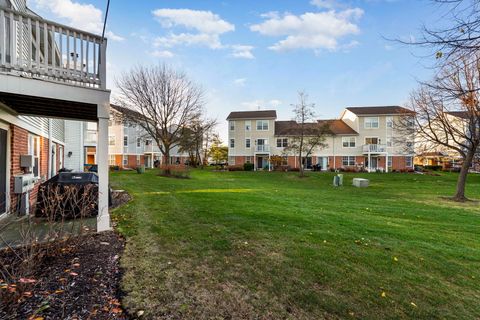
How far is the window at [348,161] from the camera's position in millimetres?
36537

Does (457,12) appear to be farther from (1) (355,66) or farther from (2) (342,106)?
(2) (342,106)

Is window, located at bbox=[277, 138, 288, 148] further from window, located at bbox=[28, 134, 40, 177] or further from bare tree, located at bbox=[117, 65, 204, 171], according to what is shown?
window, located at bbox=[28, 134, 40, 177]

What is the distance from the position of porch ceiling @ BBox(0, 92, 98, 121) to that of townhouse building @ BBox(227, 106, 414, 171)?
29.7m

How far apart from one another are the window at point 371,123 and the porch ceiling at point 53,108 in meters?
37.1

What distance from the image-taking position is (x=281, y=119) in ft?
142

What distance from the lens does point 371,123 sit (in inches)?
1431

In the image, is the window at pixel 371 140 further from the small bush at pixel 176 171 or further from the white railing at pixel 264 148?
the small bush at pixel 176 171

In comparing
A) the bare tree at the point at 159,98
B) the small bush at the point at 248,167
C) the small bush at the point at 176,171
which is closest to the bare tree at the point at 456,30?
the small bush at the point at 176,171

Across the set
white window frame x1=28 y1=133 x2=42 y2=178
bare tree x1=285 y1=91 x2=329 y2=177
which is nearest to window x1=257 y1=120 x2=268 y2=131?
bare tree x1=285 y1=91 x2=329 y2=177

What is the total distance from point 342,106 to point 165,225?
4095 centimetres

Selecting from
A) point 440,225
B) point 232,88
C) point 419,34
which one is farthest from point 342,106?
point 419,34

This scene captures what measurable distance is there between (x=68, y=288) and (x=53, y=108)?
4.75 meters

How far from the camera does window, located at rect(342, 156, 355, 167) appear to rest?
120ft

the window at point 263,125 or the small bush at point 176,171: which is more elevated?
the window at point 263,125
